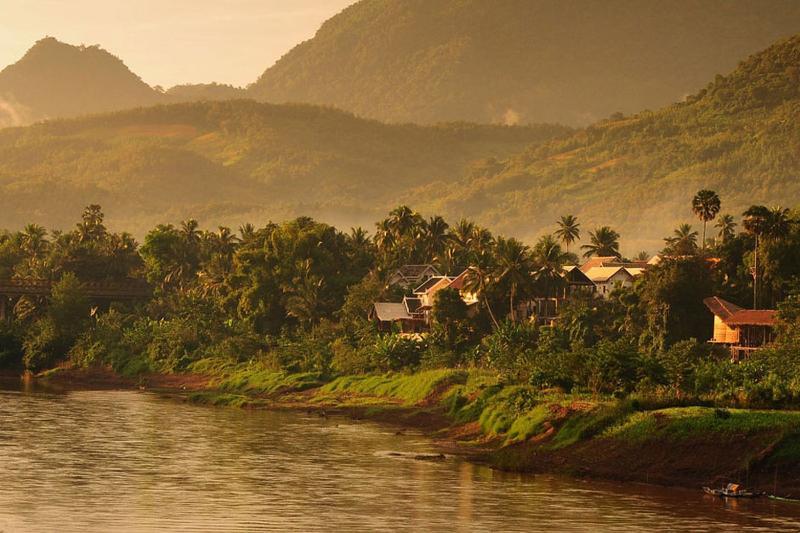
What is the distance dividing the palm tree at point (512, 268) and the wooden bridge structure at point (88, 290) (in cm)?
6079

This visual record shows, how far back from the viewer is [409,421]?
318 ft

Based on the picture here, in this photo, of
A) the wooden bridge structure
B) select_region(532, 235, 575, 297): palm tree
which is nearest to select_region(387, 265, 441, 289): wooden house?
select_region(532, 235, 575, 297): palm tree

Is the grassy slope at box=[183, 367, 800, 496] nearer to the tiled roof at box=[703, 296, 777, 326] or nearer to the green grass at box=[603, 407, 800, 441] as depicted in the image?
the green grass at box=[603, 407, 800, 441]

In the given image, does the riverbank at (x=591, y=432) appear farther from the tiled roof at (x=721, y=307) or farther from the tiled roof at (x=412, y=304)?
the tiled roof at (x=412, y=304)

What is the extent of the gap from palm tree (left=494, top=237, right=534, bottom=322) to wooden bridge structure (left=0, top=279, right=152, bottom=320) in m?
60.8

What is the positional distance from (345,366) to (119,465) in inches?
2019

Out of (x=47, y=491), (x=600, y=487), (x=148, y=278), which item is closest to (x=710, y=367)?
(x=600, y=487)

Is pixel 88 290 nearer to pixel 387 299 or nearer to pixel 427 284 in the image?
pixel 387 299

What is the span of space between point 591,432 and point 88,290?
365 feet

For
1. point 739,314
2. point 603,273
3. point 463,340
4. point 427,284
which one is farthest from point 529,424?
point 603,273

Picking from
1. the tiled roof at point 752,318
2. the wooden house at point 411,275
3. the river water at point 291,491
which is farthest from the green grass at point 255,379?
the tiled roof at point 752,318

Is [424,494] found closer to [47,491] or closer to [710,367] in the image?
[47,491]

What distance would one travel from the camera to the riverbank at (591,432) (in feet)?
210

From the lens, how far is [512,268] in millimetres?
130000
